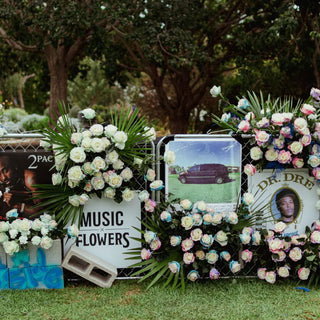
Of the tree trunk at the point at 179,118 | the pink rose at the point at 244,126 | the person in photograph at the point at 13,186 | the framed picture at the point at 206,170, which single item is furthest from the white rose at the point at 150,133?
the tree trunk at the point at 179,118

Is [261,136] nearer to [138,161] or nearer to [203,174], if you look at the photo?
[203,174]

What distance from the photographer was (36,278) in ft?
14.4

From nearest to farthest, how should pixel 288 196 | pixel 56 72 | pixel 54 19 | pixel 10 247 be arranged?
pixel 10 247 < pixel 288 196 < pixel 54 19 < pixel 56 72

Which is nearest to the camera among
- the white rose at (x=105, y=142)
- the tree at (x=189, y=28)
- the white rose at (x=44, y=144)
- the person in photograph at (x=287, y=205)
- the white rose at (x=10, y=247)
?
the white rose at (x=10, y=247)

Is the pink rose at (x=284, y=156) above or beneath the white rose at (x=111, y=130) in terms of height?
beneath

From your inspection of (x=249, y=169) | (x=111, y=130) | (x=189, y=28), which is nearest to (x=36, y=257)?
(x=111, y=130)

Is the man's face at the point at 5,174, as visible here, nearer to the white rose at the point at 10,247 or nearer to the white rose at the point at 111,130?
the white rose at the point at 10,247

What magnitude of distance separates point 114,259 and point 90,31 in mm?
10894

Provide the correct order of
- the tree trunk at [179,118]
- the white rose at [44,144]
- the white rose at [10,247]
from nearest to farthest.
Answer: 1. the white rose at [10,247]
2. the white rose at [44,144]
3. the tree trunk at [179,118]

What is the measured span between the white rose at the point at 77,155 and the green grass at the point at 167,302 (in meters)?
1.41

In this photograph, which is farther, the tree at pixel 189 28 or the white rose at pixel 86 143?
the tree at pixel 189 28

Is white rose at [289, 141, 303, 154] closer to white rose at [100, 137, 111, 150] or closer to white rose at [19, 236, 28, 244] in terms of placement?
white rose at [100, 137, 111, 150]

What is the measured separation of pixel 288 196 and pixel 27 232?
9.50ft

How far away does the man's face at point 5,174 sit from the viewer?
174 inches
